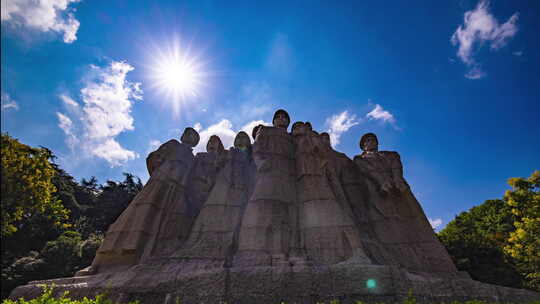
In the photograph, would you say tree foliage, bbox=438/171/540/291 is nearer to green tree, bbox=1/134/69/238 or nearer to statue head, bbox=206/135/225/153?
statue head, bbox=206/135/225/153

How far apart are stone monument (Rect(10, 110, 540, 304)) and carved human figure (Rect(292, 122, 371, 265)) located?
4 cm

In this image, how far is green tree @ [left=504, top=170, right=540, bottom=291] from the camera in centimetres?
1479

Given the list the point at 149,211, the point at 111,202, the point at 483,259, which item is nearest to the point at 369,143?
the point at 149,211

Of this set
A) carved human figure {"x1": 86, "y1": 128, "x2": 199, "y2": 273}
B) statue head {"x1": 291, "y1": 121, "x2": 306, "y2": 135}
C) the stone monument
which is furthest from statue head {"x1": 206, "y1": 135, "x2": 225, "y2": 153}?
statue head {"x1": 291, "y1": 121, "x2": 306, "y2": 135}

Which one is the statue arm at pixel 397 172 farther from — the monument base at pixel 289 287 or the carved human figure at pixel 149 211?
the carved human figure at pixel 149 211

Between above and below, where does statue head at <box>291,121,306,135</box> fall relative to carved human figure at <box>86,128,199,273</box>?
above

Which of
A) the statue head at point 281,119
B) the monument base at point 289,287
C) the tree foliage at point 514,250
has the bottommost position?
the monument base at point 289,287

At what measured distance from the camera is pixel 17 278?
1639cm

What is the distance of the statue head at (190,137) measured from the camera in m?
10.7

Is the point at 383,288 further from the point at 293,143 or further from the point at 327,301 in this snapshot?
the point at 293,143

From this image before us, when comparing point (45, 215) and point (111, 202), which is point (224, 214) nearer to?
point (45, 215)

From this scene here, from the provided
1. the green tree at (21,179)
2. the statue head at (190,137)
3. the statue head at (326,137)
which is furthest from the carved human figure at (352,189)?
the green tree at (21,179)

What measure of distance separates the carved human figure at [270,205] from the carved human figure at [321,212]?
0.39 meters

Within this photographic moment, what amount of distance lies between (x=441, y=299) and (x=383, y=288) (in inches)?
58.2
